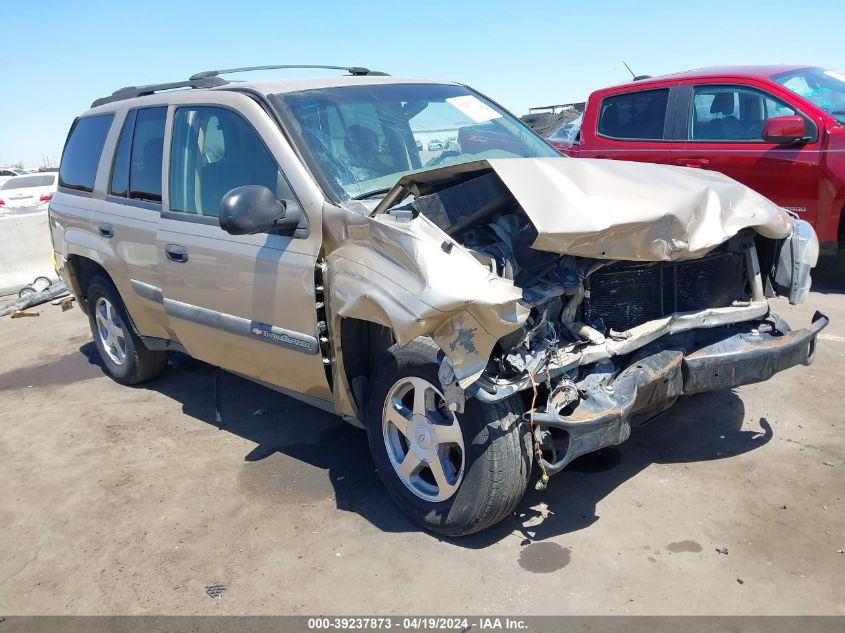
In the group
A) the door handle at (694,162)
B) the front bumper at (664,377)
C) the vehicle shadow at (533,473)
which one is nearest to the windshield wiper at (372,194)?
the front bumper at (664,377)

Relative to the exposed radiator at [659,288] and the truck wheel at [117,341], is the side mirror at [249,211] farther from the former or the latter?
the truck wheel at [117,341]

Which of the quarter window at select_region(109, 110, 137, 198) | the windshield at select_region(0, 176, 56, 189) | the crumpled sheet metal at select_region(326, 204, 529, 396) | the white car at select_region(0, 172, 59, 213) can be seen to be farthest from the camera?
the windshield at select_region(0, 176, 56, 189)

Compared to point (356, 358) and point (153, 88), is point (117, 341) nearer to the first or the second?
point (153, 88)

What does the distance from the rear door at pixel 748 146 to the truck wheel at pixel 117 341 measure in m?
5.13

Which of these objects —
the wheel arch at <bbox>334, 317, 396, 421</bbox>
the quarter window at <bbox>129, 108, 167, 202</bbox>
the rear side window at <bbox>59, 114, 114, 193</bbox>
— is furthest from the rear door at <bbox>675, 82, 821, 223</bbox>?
the rear side window at <bbox>59, 114, 114, 193</bbox>

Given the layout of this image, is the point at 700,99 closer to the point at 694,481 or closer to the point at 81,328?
the point at 694,481

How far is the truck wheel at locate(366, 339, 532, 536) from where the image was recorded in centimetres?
290

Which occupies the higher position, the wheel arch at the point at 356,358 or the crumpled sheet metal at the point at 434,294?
the crumpled sheet metal at the point at 434,294

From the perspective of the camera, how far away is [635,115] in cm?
742

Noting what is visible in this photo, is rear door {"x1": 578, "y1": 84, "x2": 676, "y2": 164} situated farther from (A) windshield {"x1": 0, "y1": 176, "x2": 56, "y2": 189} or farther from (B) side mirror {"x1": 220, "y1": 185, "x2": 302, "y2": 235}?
(A) windshield {"x1": 0, "y1": 176, "x2": 56, "y2": 189}

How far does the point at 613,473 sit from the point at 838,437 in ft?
4.14

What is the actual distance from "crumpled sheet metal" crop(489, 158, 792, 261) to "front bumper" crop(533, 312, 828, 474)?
46cm

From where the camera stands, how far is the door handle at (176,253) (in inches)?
158

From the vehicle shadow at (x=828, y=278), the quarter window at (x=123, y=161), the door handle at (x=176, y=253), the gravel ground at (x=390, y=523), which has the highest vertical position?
the quarter window at (x=123, y=161)
